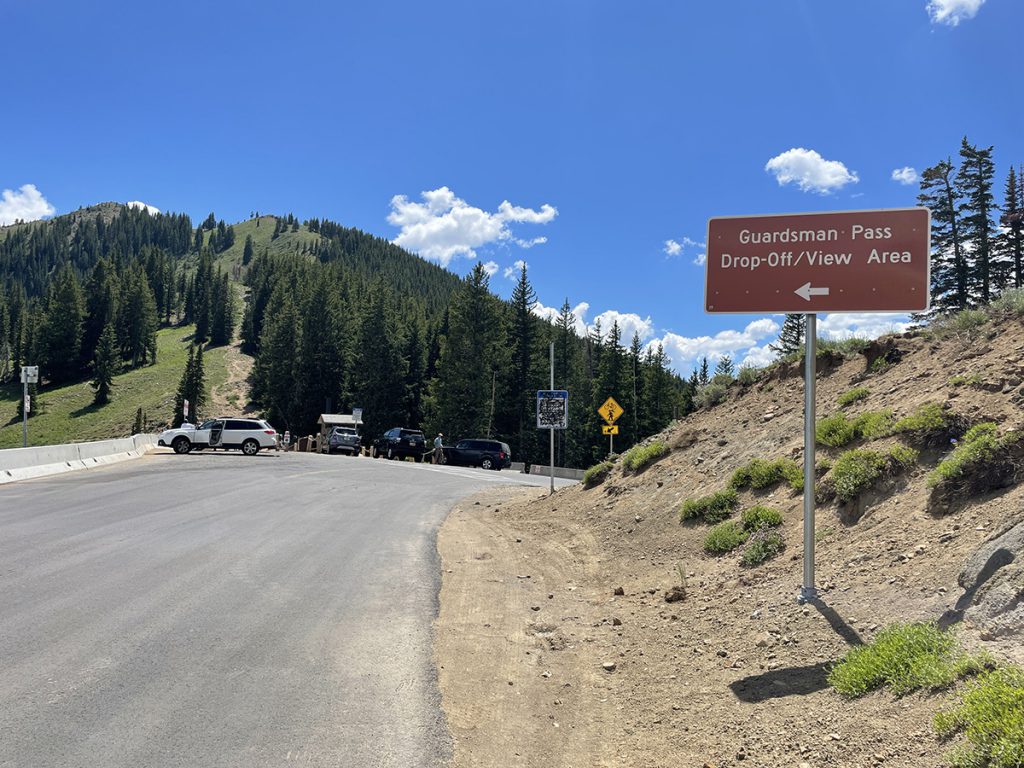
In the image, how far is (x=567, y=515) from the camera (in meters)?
13.0

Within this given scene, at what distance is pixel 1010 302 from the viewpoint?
909cm

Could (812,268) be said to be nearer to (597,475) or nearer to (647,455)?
(647,455)

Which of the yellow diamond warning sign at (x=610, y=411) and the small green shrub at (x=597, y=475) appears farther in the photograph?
the yellow diamond warning sign at (x=610, y=411)

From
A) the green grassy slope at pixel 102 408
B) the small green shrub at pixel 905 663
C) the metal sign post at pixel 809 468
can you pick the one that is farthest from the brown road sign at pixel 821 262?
the green grassy slope at pixel 102 408

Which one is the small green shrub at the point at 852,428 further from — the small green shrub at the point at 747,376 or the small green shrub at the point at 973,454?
the small green shrub at the point at 747,376

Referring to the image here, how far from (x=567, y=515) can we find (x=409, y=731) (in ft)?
29.5

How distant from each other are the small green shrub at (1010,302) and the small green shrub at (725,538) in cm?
483

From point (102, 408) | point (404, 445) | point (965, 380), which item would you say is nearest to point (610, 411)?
point (965, 380)

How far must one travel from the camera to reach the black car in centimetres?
3966

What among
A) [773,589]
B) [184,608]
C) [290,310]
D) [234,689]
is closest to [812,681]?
[773,589]

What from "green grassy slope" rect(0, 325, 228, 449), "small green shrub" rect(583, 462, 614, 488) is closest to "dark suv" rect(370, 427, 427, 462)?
"small green shrub" rect(583, 462, 614, 488)

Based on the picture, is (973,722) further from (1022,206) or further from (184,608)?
(1022,206)

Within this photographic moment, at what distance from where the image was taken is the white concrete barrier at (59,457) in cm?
1884

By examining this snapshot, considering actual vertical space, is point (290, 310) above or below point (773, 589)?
above
